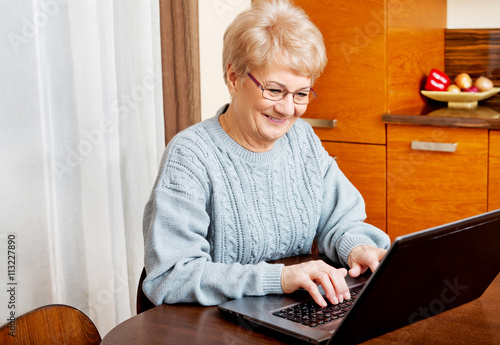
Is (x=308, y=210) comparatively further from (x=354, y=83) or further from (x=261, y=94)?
(x=354, y=83)

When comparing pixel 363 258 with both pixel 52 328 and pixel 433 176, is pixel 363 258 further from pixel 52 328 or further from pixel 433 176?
pixel 433 176

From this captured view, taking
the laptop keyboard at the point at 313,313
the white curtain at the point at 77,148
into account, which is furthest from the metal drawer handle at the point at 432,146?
the laptop keyboard at the point at 313,313

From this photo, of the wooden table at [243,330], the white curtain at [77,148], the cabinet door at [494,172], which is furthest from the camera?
the cabinet door at [494,172]

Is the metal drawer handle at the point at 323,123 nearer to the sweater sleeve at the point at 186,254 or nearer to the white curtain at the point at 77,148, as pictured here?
the white curtain at the point at 77,148

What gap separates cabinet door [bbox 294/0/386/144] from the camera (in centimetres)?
281

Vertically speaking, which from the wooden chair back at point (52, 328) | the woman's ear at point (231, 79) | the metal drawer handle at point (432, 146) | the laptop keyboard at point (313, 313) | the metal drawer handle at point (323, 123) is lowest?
the wooden chair back at point (52, 328)

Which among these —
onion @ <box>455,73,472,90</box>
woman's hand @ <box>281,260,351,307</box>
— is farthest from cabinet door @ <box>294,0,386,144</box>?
woman's hand @ <box>281,260,351,307</box>

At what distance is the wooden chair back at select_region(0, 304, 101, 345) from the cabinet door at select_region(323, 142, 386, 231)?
1.76m

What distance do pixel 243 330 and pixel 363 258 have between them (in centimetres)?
37

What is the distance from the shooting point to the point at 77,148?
1.98 meters

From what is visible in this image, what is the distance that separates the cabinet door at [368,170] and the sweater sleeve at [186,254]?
1563mm

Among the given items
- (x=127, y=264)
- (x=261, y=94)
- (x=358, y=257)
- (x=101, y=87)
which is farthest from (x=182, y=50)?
(x=358, y=257)

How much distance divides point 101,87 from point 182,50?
45 cm

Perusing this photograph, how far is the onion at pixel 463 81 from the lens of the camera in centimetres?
303
